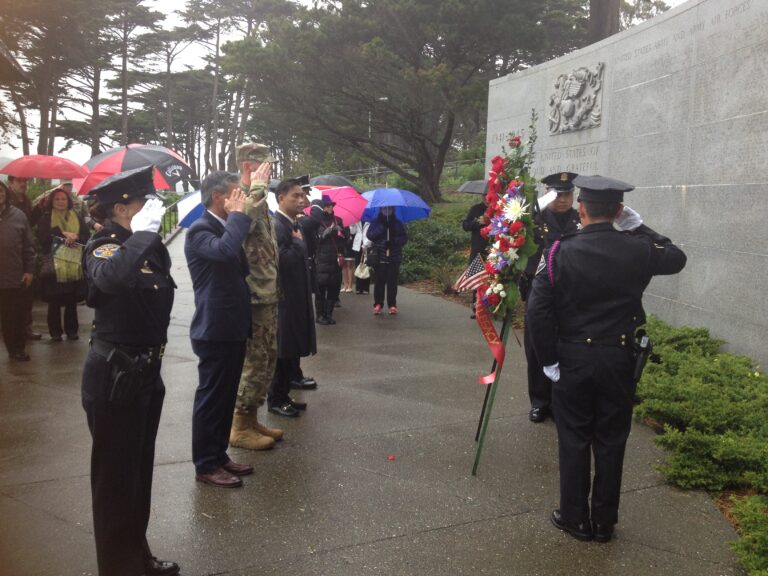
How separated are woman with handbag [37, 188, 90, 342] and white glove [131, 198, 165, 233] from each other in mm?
5503

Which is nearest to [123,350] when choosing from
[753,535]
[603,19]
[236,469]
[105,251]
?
[105,251]

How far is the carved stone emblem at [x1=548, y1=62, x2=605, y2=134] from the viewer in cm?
1023

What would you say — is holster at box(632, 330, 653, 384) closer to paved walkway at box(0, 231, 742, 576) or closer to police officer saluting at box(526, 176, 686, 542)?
police officer saluting at box(526, 176, 686, 542)

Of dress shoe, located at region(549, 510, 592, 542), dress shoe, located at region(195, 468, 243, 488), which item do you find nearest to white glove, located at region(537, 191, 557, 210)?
dress shoe, located at region(549, 510, 592, 542)

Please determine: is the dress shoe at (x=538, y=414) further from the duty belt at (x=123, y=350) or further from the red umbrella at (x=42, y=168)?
the red umbrella at (x=42, y=168)

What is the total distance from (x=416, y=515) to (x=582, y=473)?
928 mm

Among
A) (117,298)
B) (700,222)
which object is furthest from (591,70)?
(117,298)

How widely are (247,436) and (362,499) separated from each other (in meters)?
1.14

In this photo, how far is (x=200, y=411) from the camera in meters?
4.29

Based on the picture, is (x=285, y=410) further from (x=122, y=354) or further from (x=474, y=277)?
(x=122, y=354)

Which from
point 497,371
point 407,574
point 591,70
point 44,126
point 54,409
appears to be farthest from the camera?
point 44,126

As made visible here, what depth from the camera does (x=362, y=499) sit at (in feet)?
13.6

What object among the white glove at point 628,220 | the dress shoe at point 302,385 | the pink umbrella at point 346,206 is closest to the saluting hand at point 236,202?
the white glove at point 628,220

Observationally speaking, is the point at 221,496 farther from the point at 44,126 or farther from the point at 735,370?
the point at 44,126
